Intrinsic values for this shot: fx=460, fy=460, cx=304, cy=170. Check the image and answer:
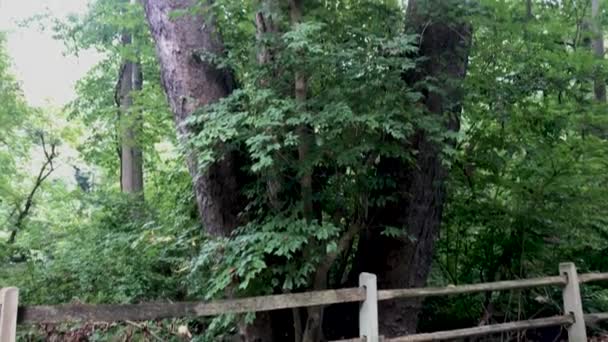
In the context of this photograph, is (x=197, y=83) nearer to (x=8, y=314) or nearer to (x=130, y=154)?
(x=8, y=314)

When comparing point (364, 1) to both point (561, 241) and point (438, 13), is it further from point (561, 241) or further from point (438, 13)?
point (561, 241)

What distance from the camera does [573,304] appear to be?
401cm

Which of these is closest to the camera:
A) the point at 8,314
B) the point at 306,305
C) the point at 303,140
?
the point at 8,314

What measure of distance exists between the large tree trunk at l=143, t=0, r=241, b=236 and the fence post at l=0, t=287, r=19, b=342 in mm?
1603

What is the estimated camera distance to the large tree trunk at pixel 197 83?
388 cm

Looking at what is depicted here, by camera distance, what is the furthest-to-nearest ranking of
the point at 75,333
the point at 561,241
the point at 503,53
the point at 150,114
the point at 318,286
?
the point at 150,114 < the point at 561,241 < the point at 75,333 < the point at 503,53 < the point at 318,286

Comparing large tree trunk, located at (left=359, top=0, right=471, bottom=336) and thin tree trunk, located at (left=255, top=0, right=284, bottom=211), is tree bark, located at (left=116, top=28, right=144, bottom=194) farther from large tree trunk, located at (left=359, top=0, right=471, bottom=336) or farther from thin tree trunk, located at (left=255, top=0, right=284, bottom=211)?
large tree trunk, located at (left=359, top=0, right=471, bottom=336)

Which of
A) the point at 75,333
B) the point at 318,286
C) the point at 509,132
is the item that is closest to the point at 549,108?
the point at 509,132

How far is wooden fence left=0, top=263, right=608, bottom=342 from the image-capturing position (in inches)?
93.8

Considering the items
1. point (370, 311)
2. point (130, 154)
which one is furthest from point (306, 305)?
point (130, 154)

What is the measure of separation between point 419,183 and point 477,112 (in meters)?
0.81

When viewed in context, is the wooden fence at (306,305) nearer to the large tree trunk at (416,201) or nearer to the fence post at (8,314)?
the fence post at (8,314)

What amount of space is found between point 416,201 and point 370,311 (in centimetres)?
147

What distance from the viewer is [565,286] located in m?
4.05
